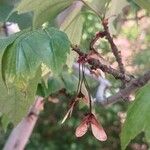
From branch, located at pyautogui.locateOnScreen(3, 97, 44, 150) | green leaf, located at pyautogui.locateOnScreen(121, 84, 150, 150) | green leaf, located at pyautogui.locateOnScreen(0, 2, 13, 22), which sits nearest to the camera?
green leaf, located at pyautogui.locateOnScreen(121, 84, 150, 150)

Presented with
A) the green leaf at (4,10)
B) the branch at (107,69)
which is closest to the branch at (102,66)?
the branch at (107,69)

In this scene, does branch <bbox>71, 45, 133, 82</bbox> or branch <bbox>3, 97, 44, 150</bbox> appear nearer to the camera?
branch <bbox>71, 45, 133, 82</bbox>

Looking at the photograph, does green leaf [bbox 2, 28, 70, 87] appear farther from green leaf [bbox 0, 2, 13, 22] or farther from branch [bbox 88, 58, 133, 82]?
green leaf [bbox 0, 2, 13, 22]

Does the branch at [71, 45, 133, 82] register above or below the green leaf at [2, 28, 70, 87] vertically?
below

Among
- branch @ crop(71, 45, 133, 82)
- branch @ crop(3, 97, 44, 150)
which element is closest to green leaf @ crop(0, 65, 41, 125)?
branch @ crop(71, 45, 133, 82)

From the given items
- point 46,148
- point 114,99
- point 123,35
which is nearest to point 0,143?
point 46,148

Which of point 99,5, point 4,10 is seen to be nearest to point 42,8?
point 99,5

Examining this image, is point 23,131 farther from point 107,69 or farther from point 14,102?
point 107,69
